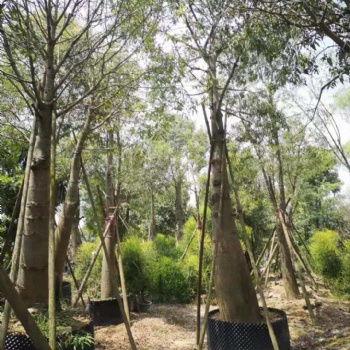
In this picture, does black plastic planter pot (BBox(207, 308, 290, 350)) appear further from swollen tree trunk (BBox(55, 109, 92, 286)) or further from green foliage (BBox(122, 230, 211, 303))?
green foliage (BBox(122, 230, 211, 303))

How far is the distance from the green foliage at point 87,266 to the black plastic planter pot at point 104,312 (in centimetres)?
200

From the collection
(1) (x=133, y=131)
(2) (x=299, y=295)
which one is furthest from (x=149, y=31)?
(2) (x=299, y=295)

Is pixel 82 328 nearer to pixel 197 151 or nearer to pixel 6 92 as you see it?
pixel 6 92

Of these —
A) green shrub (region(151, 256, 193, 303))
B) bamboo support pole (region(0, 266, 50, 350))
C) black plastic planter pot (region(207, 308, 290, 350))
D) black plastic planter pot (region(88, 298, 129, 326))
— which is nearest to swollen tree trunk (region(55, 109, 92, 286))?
black plastic planter pot (region(88, 298, 129, 326))

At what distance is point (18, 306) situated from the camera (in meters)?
1.06

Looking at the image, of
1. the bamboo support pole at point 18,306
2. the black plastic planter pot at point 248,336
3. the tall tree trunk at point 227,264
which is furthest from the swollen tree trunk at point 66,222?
the bamboo support pole at point 18,306

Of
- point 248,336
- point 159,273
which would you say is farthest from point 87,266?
point 248,336

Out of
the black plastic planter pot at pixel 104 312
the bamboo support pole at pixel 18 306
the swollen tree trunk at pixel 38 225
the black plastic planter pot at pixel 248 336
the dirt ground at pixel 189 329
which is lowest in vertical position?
the dirt ground at pixel 189 329

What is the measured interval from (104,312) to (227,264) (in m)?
2.86

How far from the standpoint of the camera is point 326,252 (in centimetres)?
916

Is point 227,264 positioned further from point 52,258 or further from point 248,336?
point 52,258

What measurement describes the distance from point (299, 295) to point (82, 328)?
6386 mm

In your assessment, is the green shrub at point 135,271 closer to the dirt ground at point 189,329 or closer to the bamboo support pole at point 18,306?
the dirt ground at point 189,329

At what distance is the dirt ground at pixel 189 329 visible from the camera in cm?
505
